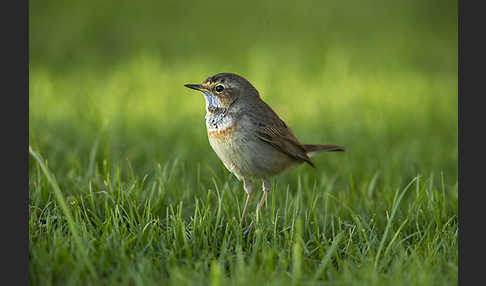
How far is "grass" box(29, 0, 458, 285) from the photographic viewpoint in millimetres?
3900

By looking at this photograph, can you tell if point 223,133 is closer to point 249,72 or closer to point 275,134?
point 275,134

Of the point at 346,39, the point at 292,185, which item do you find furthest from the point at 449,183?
the point at 346,39

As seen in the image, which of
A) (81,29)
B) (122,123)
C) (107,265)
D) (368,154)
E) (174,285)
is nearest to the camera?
(174,285)

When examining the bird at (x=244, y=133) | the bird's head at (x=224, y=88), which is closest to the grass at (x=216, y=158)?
the bird at (x=244, y=133)

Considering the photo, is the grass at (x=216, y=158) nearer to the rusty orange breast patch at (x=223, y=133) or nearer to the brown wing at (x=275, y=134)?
the brown wing at (x=275, y=134)

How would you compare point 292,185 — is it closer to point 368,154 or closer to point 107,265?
point 368,154

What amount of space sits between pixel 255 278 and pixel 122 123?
4681mm

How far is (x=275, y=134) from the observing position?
197 inches

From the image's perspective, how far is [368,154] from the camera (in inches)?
282

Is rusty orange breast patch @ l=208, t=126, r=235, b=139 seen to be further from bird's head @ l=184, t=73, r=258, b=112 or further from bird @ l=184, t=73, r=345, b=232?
bird's head @ l=184, t=73, r=258, b=112

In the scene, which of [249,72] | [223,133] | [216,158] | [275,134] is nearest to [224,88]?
[223,133]

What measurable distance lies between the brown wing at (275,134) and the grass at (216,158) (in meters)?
0.35

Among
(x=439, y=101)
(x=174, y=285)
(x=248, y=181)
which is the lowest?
(x=174, y=285)

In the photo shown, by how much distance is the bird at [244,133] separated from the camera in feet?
15.6
